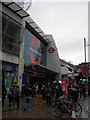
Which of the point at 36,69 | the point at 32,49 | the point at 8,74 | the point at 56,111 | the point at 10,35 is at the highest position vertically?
the point at 10,35

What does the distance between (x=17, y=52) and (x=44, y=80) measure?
1606 cm

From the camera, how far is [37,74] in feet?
104

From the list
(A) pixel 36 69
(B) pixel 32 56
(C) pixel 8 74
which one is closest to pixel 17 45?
(C) pixel 8 74

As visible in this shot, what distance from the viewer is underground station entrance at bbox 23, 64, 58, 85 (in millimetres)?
25888

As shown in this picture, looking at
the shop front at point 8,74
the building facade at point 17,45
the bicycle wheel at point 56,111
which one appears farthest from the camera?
the shop front at point 8,74

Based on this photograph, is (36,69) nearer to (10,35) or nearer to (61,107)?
(10,35)

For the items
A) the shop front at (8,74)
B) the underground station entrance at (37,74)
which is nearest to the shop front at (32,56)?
the underground station entrance at (37,74)

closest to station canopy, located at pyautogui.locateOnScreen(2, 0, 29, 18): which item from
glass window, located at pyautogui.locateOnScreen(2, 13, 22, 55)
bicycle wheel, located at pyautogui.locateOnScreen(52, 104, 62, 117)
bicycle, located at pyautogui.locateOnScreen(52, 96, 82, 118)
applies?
glass window, located at pyautogui.locateOnScreen(2, 13, 22, 55)

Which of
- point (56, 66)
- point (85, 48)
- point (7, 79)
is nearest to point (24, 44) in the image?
point (7, 79)

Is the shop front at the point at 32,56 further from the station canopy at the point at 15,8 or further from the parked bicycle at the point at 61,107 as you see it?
the parked bicycle at the point at 61,107

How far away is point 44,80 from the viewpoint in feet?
123

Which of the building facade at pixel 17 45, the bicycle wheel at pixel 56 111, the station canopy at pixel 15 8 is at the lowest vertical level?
the bicycle wheel at pixel 56 111

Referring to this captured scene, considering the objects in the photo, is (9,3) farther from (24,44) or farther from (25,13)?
(24,44)

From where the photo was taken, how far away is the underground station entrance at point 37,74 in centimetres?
2589
